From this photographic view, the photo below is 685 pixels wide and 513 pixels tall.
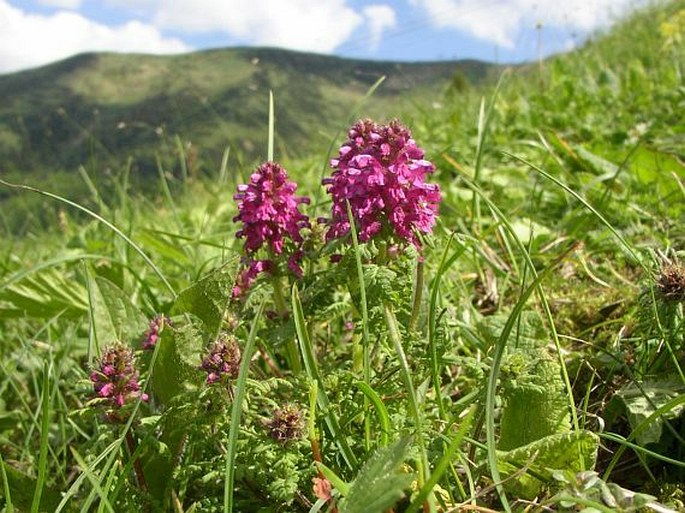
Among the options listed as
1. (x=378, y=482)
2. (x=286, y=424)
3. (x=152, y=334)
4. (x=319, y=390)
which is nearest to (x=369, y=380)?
(x=319, y=390)

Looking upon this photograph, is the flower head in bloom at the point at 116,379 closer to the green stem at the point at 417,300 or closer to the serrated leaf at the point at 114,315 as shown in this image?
the serrated leaf at the point at 114,315

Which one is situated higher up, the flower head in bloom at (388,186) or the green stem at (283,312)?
the flower head in bloom at (388,186)

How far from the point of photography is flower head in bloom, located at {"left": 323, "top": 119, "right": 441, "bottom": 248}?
1.46 meters

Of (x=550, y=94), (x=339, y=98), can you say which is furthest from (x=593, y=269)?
(x=339, y=98)

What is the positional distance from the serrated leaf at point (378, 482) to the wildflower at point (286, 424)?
0.64ft

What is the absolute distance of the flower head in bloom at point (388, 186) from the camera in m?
1.46

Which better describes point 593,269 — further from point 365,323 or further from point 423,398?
point 365,323

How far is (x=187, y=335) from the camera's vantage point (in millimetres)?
1615

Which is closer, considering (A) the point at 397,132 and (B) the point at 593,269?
(A) the point at 397,132

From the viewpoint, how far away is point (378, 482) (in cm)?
105

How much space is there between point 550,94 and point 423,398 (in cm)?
414

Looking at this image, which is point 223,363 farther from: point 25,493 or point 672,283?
point 672,283

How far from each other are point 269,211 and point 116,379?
54cm

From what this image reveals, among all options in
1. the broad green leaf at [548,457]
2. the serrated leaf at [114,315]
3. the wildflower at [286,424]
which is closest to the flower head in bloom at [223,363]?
the wildflower at [286,424]
